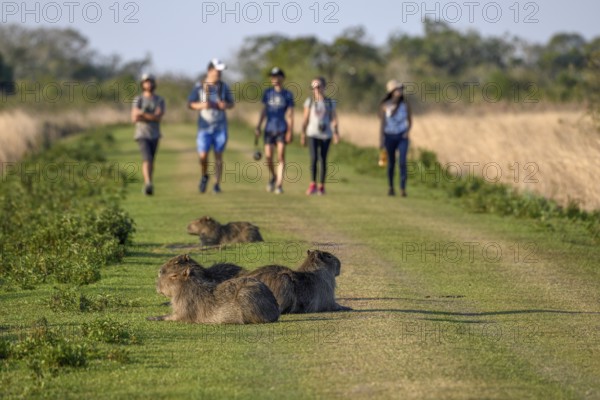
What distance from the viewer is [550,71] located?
67250mm

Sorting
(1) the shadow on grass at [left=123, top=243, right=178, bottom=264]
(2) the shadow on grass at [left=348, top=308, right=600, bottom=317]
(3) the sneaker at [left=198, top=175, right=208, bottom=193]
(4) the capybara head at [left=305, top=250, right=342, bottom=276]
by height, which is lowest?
(2) the shadow on grass at [left=348, top=308, right=600, bottom=317]

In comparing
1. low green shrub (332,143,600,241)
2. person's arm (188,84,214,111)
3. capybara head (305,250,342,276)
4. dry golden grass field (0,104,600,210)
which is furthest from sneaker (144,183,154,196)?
capybara head (305,250,342,276)

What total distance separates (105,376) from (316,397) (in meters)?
1.34

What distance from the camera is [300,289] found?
30.0 feet

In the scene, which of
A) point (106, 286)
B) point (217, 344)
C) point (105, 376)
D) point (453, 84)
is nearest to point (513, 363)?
point (217, 344)

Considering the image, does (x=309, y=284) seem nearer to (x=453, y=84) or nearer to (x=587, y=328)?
(x=587, y=328)

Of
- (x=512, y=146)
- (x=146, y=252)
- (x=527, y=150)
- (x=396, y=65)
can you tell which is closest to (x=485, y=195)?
(x=527, y=150)

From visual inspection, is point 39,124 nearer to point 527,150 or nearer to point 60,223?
point 527,150

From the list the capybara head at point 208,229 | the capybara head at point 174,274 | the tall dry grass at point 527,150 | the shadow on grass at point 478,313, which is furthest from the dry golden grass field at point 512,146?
the capybara head at point 174,274

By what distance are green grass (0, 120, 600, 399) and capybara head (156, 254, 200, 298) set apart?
0.90ft

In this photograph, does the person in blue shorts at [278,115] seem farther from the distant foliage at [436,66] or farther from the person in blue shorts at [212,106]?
the distant foliage at [436,66]

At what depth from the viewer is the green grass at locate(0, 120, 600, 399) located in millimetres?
6809

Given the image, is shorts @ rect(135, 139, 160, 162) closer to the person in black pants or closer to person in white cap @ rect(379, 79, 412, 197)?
the person in black pants

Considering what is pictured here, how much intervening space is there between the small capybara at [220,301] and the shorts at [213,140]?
373 inches
